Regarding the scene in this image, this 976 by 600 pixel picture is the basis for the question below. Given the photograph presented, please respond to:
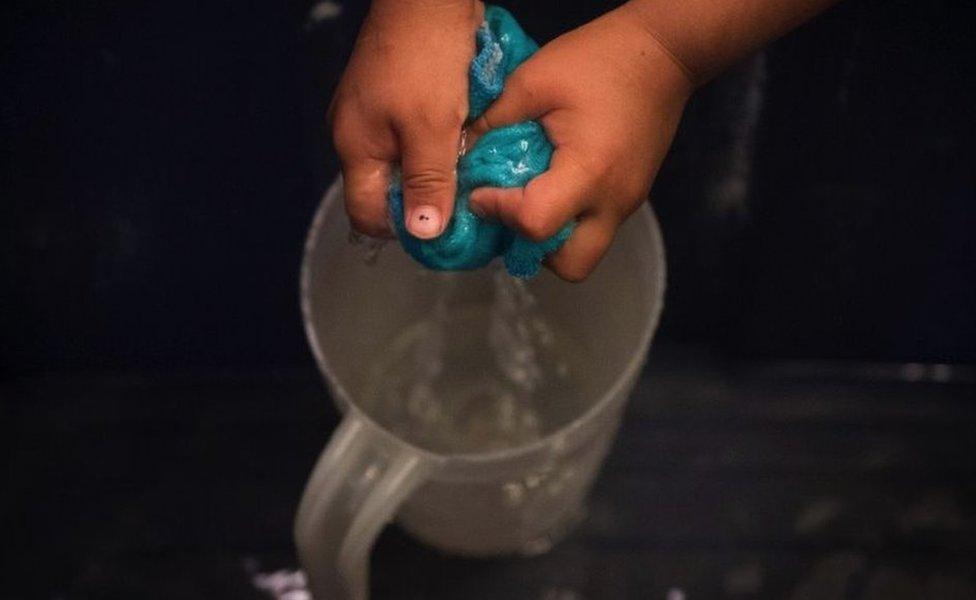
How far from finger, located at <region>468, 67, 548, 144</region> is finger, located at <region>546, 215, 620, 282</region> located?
0.05 metres

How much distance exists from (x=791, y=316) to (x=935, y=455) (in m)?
0.15

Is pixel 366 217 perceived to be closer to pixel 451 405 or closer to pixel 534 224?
pixel 534 224

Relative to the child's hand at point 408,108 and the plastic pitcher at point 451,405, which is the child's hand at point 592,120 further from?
the plastic pitcher at point 451,405

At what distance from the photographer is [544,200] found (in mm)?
430

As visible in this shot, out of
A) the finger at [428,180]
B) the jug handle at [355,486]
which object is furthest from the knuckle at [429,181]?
the jug handle at [355,486]

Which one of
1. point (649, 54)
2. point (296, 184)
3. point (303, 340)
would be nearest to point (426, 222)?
point (649, 54)

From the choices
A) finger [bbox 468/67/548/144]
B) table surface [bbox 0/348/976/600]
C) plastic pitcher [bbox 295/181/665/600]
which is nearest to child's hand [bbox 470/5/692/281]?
finger [bbox 468/67/548/144]

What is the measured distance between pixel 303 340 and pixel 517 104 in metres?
0.39

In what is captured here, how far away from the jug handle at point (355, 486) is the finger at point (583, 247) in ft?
0.40

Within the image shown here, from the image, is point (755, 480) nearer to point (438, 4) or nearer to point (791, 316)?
point (791, 316)

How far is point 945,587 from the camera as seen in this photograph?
76 centimetres

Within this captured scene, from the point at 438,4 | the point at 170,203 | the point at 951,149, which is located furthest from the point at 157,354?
the point at 951,149

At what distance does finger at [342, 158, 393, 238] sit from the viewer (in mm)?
474

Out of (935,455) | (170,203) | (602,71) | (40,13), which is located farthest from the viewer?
(935,455)
